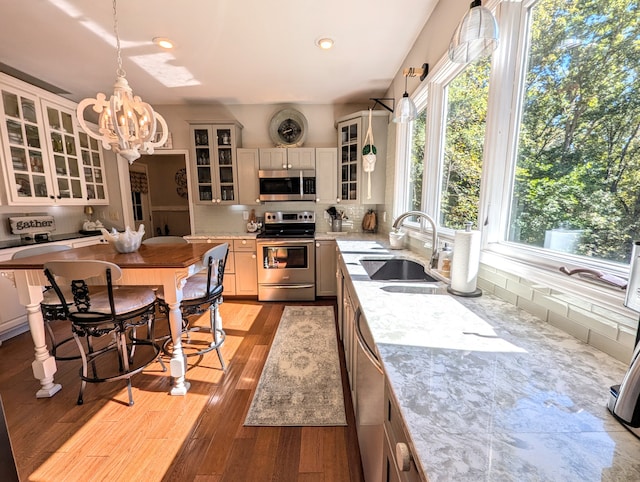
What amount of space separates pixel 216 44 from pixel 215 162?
1556 millimetres

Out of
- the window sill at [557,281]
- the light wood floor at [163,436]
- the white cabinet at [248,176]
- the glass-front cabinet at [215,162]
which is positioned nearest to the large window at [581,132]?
the window sill at [557,281]

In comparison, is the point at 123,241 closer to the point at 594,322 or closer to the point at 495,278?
the point at 495,278

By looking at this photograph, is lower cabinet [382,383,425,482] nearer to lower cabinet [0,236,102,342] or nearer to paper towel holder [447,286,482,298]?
paper towel holder [447,286,482,298]

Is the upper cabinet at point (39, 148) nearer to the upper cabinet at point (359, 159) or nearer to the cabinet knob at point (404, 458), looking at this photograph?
the upper cabinet at point (359, 159)

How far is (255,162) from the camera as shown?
3.67 m

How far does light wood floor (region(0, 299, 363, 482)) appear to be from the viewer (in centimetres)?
137

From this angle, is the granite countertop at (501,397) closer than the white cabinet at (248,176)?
Yes

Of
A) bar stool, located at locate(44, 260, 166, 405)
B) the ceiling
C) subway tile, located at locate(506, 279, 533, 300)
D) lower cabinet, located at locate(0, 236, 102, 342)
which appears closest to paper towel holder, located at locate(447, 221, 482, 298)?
subway tile, located at locate(506, 279, 533, 300)

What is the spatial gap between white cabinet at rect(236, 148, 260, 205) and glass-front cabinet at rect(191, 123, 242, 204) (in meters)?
0.07

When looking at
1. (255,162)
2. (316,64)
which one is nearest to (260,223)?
(255,162)

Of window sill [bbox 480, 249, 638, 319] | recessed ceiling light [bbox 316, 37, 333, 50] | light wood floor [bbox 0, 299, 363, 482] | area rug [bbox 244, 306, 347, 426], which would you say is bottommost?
light wood floor [bbox 0, 299, 363, 482]

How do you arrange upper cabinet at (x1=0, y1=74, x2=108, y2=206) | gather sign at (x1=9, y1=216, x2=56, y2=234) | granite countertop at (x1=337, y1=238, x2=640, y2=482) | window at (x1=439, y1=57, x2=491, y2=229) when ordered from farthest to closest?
gather sign at (x1=9, y1=216, x2=56, y2=234) < upper cabinet at (x1=0, y1=74, x2=108, y2=206) < window at (x1=439, y1=57, x2=491, y2=229) < granite countertop at (x1=337, y1=238, x2=640, y2=482)

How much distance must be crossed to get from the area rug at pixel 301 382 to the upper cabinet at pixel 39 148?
3101 mm

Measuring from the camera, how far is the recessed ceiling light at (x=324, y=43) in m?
2.30
